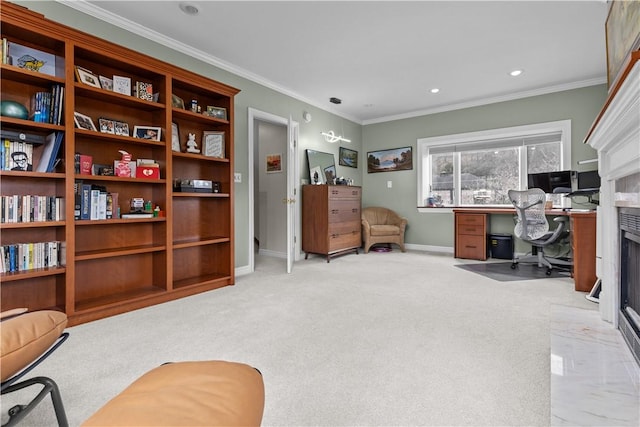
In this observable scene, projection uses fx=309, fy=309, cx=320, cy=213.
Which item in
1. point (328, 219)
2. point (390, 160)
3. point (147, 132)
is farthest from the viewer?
point (390, 160)

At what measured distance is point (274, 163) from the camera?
5145 millimetres

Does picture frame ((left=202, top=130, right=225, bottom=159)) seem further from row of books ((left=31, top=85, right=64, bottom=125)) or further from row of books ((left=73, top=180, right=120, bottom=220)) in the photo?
row of books ((left=31, top=85, right=64, bottom=125))

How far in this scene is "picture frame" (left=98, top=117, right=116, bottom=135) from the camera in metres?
2.59

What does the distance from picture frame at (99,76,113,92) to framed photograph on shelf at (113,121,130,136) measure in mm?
276

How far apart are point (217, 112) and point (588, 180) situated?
4517 mm

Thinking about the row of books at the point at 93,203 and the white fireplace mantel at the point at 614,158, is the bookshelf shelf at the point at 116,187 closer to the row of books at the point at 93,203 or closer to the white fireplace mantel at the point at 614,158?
the row of books at the point at 93,203

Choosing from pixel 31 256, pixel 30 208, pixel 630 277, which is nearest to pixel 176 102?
pixel 30 208

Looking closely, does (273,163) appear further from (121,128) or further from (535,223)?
(535,223)

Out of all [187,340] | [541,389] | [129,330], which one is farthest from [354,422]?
[129,330]

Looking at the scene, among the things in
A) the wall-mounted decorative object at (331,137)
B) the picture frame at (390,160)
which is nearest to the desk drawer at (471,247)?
the picture frame at (390,160)

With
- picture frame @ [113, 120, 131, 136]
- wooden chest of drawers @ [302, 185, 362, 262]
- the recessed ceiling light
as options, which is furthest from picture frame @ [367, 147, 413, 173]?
picture frame @ [113, 120, 131, 136]

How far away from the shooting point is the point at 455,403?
4.45ft

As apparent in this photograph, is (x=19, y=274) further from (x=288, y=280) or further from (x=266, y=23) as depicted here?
(x=266, y=23)

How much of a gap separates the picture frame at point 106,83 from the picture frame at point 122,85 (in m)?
0.04
